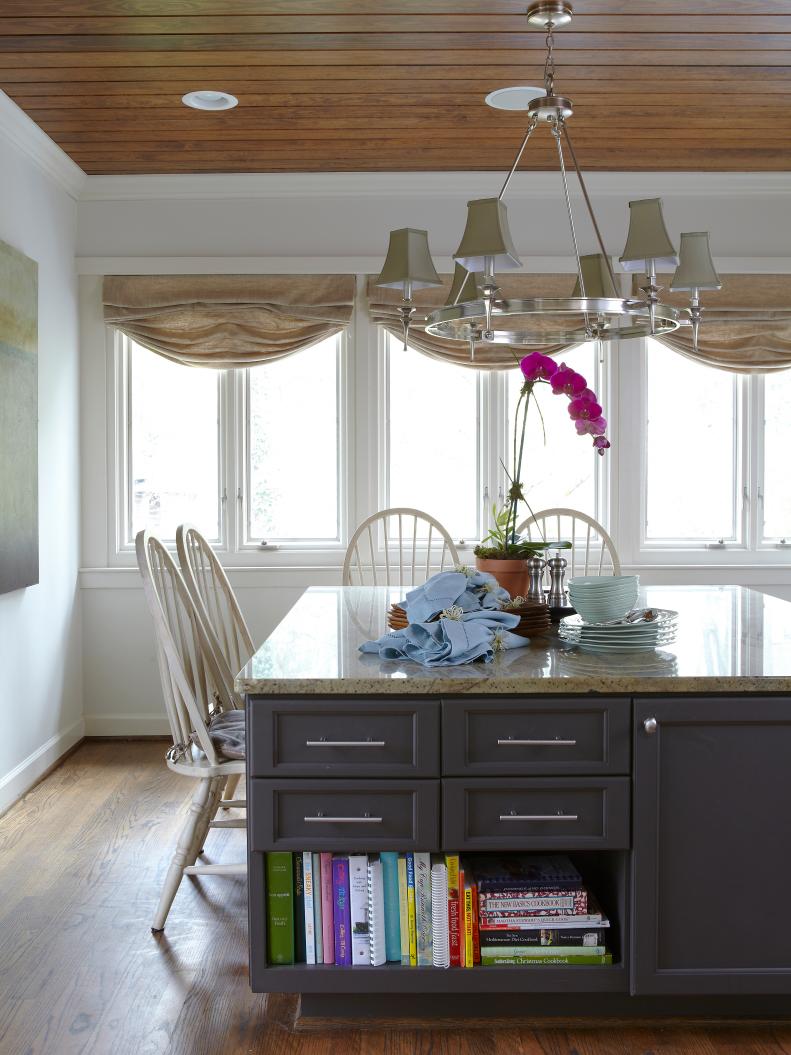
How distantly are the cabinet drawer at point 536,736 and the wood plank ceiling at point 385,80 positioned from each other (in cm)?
A: 200

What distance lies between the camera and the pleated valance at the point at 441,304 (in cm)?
447

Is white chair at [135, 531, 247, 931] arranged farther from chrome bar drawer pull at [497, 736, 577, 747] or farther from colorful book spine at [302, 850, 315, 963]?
chrome bar drawer pull at [497, 736, 577, 747]

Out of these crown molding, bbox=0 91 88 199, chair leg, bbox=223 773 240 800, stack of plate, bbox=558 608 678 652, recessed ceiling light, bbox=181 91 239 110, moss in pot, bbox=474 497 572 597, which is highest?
recessed ceiling light, bbox=181 91 239 110

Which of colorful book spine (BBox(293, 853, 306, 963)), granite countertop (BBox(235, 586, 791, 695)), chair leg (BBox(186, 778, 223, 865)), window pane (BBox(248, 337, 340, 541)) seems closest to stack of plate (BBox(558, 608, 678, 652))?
granite countertop (BBox(235, 586, 791, 695))

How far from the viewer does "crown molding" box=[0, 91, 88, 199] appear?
3.53m

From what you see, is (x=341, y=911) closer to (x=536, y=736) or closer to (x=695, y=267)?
(x=536, y=736)

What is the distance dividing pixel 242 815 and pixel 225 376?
6.65 ft

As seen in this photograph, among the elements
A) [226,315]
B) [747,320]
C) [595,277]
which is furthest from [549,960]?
[747,320]

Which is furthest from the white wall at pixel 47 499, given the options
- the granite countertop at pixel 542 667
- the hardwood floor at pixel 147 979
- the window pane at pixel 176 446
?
the granite countertop at pixel 542 667

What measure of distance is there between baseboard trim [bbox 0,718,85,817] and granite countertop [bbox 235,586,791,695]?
61.8 inches

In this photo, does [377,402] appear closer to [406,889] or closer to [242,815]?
[242,815]

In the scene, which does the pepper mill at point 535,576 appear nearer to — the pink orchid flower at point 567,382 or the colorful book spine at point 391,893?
the pink orchid flower at point 567,382

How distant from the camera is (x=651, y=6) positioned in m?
2.84

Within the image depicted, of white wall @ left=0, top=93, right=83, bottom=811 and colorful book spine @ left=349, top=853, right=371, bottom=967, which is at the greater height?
white wall @ left=0, top=93, right=83, bottom=811
